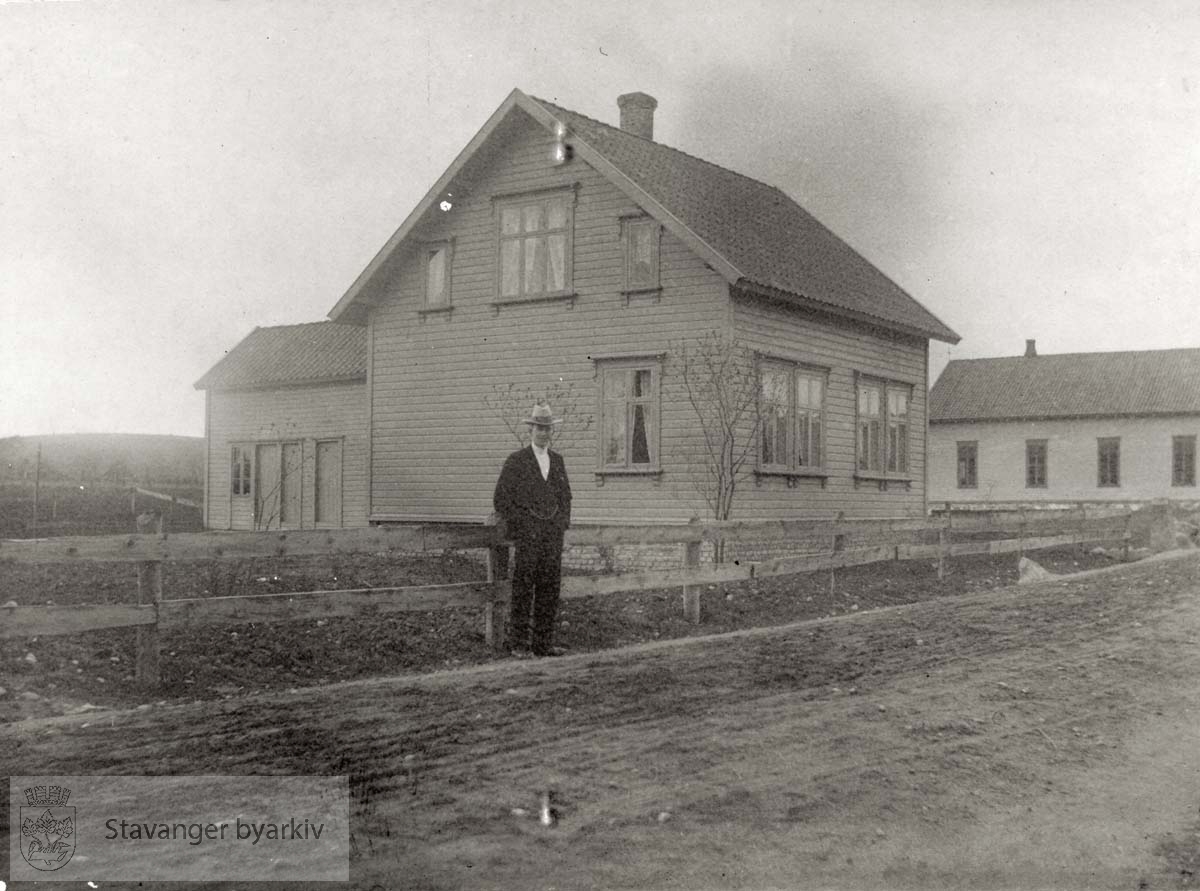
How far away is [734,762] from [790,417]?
14.0m

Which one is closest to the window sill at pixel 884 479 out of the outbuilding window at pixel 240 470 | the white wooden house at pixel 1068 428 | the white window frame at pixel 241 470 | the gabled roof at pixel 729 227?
the gabled roof at pixel 729 227

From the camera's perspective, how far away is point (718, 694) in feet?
25.0

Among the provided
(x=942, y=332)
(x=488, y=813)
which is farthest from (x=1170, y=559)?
(x=488, y=813)

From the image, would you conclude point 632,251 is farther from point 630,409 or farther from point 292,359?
point 292,359

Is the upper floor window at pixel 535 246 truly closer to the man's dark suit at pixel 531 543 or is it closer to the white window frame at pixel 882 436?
the white window frame at pixel 882 436

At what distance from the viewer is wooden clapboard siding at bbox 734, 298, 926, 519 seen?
18.8m

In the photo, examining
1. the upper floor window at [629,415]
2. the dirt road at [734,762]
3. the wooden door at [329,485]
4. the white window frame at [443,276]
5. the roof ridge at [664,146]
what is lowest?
the dirt road at [734,762]

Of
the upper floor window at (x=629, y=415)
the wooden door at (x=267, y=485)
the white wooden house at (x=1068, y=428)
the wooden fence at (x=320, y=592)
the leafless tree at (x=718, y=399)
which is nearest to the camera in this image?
the wooden fence at (x=320, y=592)

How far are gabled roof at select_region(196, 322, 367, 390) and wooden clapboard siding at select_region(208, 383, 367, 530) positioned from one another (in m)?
0.30

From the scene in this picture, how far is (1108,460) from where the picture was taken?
139 feet

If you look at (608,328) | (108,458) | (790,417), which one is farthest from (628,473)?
(108,458)

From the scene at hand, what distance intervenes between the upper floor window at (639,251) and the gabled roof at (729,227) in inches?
19.6

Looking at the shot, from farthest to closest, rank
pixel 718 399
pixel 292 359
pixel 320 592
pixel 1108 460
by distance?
1. pixel 1108 460
2. pixel 292 359
3. pixel 718 399
4. pixel 320 592

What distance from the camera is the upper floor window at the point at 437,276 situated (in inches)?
813
